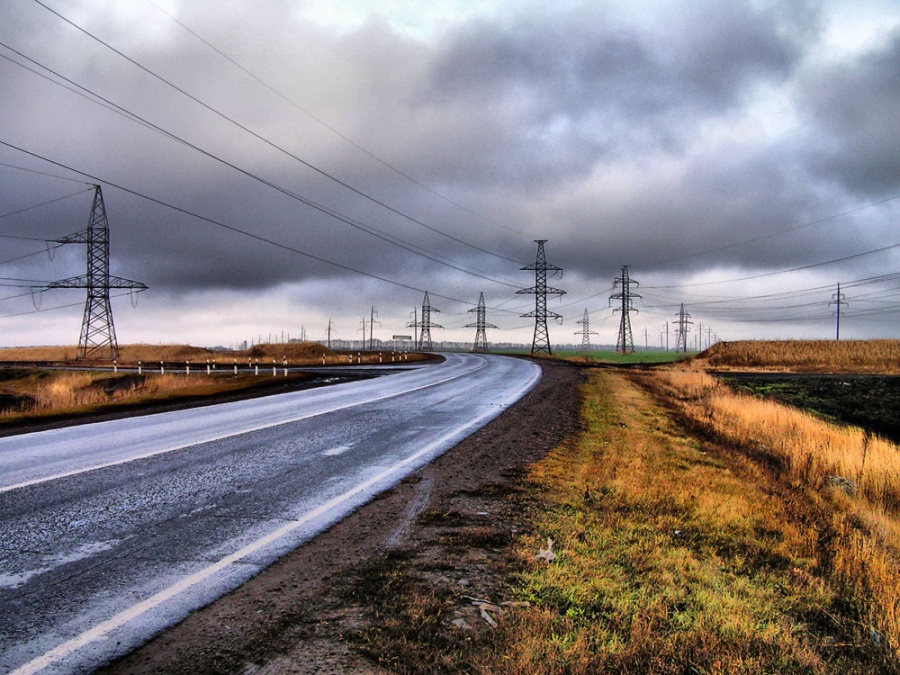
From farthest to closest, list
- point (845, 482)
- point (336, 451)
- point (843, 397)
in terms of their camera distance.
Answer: point (843, 397), point (845, 482), point (336, 451)

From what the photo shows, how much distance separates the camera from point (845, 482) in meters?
10.5

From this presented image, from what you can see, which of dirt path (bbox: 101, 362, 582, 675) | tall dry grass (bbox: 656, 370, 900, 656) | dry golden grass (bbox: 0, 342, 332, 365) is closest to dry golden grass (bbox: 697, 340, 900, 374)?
tall dry grass (bbox: 656, 370, 900, 656)

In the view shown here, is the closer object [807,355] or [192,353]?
[807,355]

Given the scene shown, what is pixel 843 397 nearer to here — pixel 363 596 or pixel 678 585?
pixel 678 585

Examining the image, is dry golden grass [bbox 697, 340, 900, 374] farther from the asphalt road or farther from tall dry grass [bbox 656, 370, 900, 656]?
the asphalt road

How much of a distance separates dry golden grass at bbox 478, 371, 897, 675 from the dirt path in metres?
0.37

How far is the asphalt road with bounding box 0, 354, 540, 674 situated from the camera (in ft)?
10.9

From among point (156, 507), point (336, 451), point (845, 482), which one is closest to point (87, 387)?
point (336, 451)

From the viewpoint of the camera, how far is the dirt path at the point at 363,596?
2928mm

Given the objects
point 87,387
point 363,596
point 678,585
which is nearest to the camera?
point 363,596

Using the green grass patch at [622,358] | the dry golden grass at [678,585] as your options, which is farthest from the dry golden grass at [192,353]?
the dry golden grass at [678,585]

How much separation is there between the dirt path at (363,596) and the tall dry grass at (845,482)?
2935 millimetres

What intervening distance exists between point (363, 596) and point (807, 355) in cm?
6355

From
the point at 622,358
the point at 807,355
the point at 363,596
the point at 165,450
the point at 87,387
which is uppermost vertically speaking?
the point at 807,355
